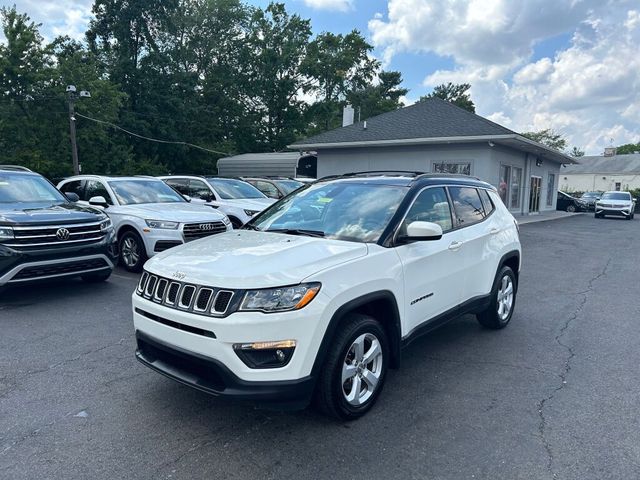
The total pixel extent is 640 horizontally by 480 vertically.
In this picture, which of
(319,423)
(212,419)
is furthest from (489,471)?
(212,419)

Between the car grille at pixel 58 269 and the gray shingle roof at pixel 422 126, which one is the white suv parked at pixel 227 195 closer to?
the car grille at pixel 58 269

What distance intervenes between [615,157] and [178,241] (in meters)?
68.5

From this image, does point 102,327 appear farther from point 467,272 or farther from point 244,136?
point 244,136

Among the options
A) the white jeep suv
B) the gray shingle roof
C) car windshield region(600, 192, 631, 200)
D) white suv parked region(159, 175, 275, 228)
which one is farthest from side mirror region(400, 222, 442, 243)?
car windshield region(600, 192, 631, 200)

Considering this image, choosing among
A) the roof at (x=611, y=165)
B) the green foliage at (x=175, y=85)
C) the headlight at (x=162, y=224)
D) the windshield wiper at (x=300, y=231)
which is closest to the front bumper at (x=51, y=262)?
the headlight at (x=162, y=224)

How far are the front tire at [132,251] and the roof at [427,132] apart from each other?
14009 mm

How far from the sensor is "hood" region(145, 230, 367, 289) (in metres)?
2.80

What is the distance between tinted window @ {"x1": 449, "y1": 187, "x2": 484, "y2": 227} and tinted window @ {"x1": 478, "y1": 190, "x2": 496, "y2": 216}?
97 mm

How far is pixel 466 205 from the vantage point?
4.67 metres

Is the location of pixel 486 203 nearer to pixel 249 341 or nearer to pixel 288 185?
pixel 249 341

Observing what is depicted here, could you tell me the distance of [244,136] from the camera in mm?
41062

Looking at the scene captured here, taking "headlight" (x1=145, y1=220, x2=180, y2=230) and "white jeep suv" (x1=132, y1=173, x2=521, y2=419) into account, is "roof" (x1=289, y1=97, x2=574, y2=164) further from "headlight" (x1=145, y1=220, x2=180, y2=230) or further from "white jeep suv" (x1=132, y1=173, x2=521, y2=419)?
"white jeep suv" (x1=132, y1=173, x2=521, y2=419)

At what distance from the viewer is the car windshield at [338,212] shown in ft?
12.0

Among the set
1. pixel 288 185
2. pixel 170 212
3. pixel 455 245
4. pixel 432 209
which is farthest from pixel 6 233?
pixel 288 185
